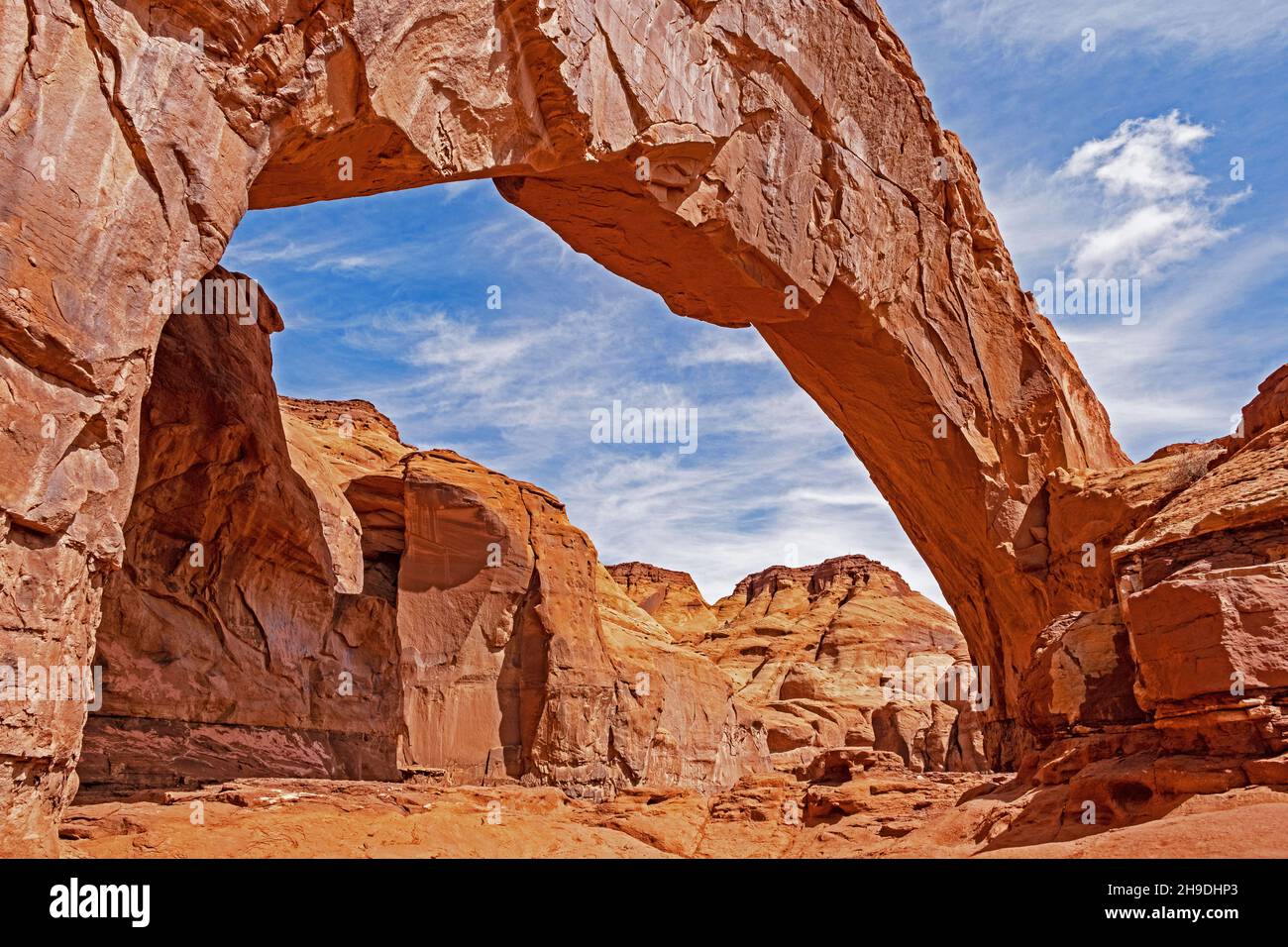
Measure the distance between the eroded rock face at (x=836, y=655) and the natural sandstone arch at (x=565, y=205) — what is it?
32.9ft

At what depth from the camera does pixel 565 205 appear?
37.5 ft

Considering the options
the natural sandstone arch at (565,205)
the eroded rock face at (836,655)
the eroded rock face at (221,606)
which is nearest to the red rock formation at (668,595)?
the eroded rock face at (836,655)

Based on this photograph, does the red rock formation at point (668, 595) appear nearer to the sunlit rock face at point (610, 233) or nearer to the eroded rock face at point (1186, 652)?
the sunlit rock face at point (610, 233)

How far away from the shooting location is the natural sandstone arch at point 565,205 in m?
5.90

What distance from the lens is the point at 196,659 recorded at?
1247 centimetres

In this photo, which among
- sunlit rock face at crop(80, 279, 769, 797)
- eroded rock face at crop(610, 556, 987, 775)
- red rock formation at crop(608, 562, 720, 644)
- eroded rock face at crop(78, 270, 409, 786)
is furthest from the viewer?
red rock formation at crop(608, 562, 720, 644)

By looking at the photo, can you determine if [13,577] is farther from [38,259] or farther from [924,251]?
[924,251]

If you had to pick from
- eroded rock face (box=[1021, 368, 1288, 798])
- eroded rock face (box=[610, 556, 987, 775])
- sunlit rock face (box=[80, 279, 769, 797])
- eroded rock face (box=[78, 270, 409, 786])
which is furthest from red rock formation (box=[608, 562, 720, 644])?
eroded rock face (box=[1021, 368, 1288, 798])

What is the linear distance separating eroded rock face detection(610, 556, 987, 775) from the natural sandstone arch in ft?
32.9

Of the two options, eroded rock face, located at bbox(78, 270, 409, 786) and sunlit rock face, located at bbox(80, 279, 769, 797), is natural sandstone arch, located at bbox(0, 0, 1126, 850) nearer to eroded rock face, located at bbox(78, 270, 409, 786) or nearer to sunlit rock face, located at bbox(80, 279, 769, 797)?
eroded rock face, located at bbox(78, 270, 409, 786)

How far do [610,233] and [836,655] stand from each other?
140ft

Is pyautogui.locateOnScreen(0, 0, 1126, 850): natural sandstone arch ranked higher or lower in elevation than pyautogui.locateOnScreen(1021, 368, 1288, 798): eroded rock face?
higher

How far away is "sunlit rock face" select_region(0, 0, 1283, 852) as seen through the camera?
593cm
